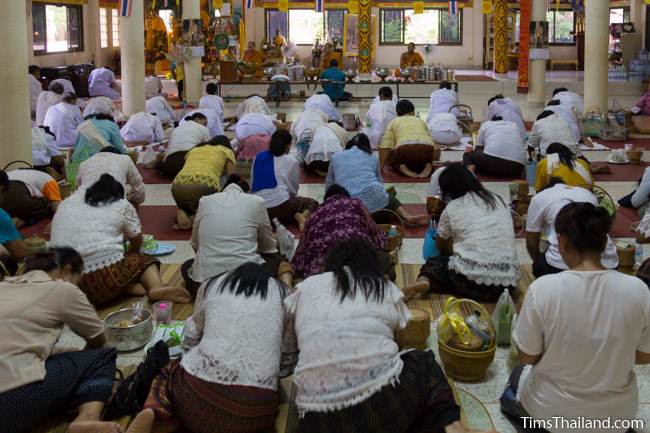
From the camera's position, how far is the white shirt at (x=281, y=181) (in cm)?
673

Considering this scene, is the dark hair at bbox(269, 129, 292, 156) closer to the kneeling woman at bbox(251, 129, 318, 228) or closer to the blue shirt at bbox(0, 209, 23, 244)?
the kneeling woman at bbox(251, 129, 318, 228)

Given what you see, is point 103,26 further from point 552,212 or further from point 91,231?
point 552,212

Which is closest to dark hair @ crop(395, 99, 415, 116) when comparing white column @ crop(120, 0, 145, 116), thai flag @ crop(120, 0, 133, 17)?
white column @ crop(120, 0, 145, 116)

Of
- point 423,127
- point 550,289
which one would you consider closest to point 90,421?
point 550,289

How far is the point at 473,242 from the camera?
4.91m

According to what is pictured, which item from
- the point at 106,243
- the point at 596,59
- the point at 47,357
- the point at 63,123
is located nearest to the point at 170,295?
the point at 106,243

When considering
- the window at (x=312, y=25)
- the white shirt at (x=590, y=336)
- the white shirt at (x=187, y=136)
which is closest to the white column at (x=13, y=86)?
the white shirt at (x=187, y=136)

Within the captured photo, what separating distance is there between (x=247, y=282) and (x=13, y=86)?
5.64 meters

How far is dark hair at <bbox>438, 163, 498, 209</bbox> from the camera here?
16.5 ft

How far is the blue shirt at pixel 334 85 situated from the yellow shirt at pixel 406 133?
24.3ft

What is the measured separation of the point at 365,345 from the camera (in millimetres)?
3098

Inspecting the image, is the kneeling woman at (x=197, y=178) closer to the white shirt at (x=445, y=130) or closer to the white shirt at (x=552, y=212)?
the white shirt at (x=552, y=212)

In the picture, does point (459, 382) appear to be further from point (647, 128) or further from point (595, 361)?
point (647, 128)

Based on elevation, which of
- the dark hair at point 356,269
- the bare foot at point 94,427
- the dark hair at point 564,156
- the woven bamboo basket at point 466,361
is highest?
the dark hair at point 564,156
